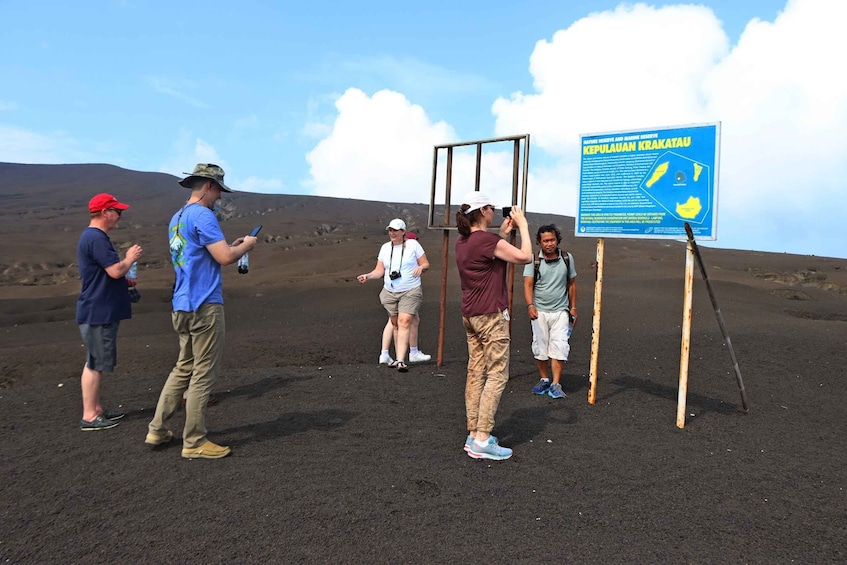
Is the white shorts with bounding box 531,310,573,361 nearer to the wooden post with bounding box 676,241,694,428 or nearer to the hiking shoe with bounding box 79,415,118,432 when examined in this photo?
the wooden post with bounding box 676,241,694,428

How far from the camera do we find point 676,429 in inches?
245

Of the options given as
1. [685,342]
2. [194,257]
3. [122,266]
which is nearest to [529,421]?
[685,342]

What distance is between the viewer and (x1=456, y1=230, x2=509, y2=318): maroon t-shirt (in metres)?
4.86

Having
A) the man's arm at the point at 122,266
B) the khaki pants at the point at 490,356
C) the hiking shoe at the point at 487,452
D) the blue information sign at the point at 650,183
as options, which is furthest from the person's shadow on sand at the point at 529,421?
the man's arm at the point at 122,266

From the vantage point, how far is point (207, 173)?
488 centimetres

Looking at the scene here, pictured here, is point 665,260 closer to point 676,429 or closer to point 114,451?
point 676,429

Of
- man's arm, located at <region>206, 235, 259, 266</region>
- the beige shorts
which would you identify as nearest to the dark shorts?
man's arm, located at <region>206, 235, 259, 266</region>

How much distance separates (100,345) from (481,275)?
3.70 m

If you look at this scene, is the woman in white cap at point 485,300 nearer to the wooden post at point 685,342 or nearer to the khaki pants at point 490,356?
the khaki pants at point 490,356

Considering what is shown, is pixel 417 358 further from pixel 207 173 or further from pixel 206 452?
pixel 207 173

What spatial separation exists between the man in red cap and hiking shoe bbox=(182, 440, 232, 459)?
145cm

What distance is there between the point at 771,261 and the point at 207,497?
35436 millimetres

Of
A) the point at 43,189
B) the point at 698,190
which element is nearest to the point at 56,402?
the point at 698,190

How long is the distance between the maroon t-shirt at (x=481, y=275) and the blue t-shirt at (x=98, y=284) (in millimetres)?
3305
